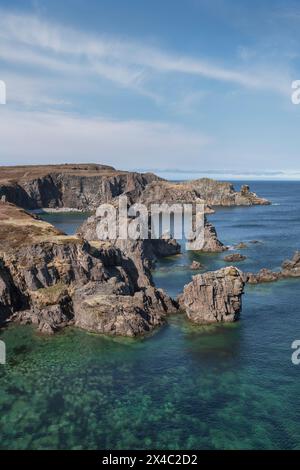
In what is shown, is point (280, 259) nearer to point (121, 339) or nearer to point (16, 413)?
point (121, 339)

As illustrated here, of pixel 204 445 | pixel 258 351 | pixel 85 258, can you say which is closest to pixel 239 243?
pixel 85 258

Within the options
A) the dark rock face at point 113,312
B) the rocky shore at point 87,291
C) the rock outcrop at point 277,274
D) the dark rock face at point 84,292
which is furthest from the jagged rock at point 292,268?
the dark rock face at point 113,312

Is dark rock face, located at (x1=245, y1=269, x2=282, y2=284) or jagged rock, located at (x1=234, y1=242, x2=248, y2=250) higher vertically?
jagged rock, located at (x1=234, y1=242, x2=248, y2=250)

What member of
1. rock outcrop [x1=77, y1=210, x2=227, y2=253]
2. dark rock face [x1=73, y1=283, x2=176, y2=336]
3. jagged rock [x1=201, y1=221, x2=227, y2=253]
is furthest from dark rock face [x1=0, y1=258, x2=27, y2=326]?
jagged rock [x1=201, y1=221, x2=227, y2=253]

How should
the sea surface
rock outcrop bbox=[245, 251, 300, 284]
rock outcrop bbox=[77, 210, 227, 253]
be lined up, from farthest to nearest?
1. rock outcrop bbox=[77, 210, 227, 253]
2. rock outcrop bbox=[245, 251, 300, 284]
3. the sea surface

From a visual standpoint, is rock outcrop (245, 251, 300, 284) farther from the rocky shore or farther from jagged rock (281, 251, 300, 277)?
the rocky shore

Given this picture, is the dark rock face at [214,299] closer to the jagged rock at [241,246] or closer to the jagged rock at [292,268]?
the jagged rock at [292,268]
